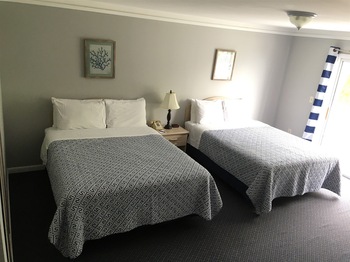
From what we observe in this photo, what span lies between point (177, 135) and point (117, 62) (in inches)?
54.1

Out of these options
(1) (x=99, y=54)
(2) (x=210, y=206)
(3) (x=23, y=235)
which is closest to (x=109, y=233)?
(3) (x=23, y=235)

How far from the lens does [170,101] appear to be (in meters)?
3.98

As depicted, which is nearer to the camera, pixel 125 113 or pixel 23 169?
pixel 23 169

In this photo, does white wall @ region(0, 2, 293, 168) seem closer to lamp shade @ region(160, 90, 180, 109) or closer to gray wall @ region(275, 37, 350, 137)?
lamp shade @ region(160, 90, 180, 109)

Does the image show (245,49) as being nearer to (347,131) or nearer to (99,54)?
(347,131)

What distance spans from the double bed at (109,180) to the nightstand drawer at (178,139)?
55 cm

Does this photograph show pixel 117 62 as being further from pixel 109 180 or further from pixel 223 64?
pixel 109 180

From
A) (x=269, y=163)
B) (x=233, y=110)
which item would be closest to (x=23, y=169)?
(x=269, y=163)

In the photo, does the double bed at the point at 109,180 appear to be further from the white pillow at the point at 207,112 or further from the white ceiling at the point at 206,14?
the white ceiling at the point at 206,14

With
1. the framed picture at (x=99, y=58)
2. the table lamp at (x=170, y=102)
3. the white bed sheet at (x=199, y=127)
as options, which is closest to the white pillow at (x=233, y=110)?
the white bed sheet at (x=199, y=127)

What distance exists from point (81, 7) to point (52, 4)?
0.33m

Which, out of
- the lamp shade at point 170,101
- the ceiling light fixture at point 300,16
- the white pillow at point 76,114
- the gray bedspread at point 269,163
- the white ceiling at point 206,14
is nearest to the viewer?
the ceiling light fixture at point 300,16

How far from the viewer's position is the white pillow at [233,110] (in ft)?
14.8

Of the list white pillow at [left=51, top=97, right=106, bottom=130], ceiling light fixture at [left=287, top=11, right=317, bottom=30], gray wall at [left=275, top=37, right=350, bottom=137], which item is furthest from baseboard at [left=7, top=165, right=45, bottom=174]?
gray wall at [left=275, top=37, right=350, bottom=137]
